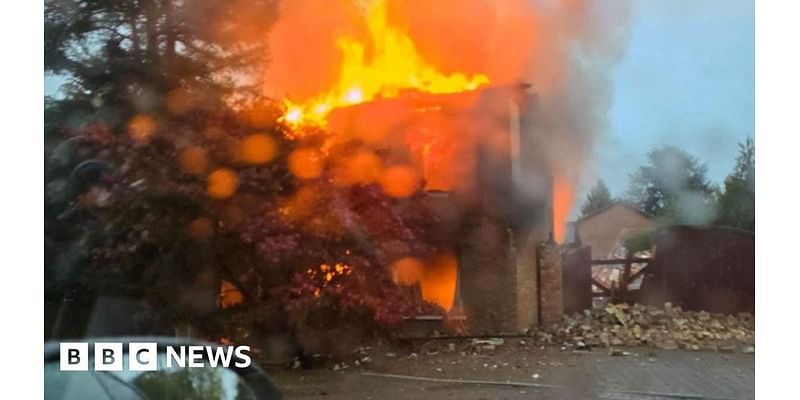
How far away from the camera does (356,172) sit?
3371 millimetres

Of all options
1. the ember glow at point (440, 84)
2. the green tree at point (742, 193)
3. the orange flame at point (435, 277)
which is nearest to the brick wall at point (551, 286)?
the ember glow at point (440, 84)

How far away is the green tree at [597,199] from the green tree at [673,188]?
0.10 meters

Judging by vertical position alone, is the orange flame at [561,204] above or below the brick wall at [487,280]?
above

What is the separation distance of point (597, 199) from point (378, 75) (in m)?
1.13

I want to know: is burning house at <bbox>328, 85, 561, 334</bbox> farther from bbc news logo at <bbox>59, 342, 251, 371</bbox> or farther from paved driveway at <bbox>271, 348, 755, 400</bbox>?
bbc news logo at <bbox>59, 342, 251, 371</bbox>

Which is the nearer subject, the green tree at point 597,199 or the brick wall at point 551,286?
the green tree at point 597,199

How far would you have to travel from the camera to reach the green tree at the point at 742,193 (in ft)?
11.0

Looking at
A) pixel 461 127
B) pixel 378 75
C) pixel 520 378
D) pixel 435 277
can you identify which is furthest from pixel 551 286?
pixel 378 75

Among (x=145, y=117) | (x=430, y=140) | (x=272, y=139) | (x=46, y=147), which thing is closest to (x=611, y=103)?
(x=430, y=140)

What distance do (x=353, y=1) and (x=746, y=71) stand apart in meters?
1.74

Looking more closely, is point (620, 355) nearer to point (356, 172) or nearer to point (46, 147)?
point (356, 172)

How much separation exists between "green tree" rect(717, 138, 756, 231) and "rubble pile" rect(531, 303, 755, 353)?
0.42 meters

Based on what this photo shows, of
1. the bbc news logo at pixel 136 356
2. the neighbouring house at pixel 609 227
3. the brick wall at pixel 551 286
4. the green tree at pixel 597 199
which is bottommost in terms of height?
the bbc news logo at pixel 136 356

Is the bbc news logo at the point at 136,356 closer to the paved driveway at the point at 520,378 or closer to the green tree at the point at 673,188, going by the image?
the paved driveway at the point at 520,378
